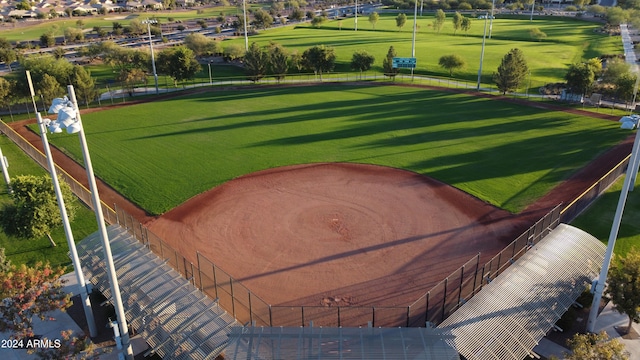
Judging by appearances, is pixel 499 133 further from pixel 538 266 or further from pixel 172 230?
pixel 172 230

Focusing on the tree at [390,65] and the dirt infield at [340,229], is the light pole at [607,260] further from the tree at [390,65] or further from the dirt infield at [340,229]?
the tree at [390,65]

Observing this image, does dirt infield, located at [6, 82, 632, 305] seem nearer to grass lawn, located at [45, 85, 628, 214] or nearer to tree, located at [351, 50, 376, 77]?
grass lawn, located at [45, 85, 628, 214]

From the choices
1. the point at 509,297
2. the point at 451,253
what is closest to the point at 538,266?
the point at 509,297

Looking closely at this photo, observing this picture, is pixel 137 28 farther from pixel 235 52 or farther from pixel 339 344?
pixel 339 344

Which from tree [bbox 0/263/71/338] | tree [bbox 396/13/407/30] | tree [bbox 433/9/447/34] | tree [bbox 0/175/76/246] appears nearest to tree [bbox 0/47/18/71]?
tree [bbox 0/175/76/246]

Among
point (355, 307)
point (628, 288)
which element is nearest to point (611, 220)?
point (628, 288)

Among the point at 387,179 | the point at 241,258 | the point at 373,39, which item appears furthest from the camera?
the point at 373,39

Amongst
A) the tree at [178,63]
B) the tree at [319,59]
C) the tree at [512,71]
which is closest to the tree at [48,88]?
the tree at [178,63]

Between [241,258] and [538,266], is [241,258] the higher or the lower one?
the lower one
